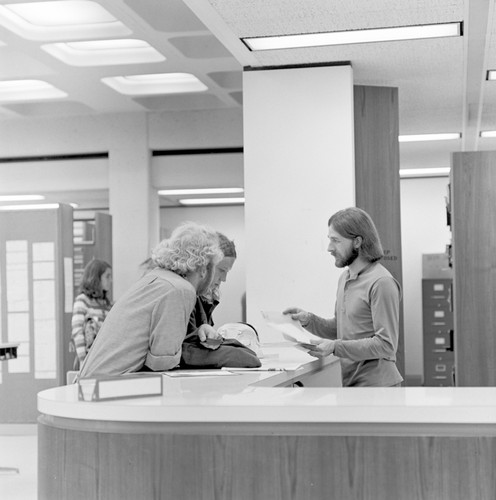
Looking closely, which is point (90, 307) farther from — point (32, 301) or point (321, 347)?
point (321, 347)

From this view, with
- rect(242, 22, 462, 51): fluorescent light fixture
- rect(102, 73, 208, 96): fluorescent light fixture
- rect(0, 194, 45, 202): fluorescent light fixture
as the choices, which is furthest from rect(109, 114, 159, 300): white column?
rect(242, 22, 462, 51): fluorescent light fixture

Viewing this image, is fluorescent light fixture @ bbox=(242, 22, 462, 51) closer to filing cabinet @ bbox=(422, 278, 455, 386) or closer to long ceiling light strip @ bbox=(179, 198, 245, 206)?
filing cabinet @ bbox=(422, 278, 455, 386)

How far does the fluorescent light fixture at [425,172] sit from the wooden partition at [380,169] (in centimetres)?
609

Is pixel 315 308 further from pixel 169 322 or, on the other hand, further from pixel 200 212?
pixel 200 212

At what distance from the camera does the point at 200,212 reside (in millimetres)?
15117

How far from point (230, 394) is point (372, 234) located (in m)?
1.78

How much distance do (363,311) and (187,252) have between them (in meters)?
1.05

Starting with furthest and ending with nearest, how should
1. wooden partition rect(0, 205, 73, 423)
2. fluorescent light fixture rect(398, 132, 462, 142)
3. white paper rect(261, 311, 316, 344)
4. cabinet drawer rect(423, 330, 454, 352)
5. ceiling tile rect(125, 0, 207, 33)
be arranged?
cabinet drawer rect(423, 330, 454, 352), fluorescent light fixture rect(398, 132, 462, 142), wooden partition rect(0, 205, 73, 423), ceiling tile rect(125, 0, 207, 33), white paper rect(261, 311, 316, 344)

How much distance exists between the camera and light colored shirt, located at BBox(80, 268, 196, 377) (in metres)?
3.66

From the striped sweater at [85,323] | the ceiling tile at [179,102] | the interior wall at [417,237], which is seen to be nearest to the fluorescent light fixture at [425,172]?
the interior wall at [417,237]

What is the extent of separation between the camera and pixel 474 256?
815 cm

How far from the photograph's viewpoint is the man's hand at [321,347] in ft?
14.3

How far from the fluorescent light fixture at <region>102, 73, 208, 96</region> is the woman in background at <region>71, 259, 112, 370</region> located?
9.75 feet

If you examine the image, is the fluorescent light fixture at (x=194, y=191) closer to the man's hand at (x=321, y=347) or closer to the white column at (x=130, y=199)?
the white column at (x=130, y=199)
